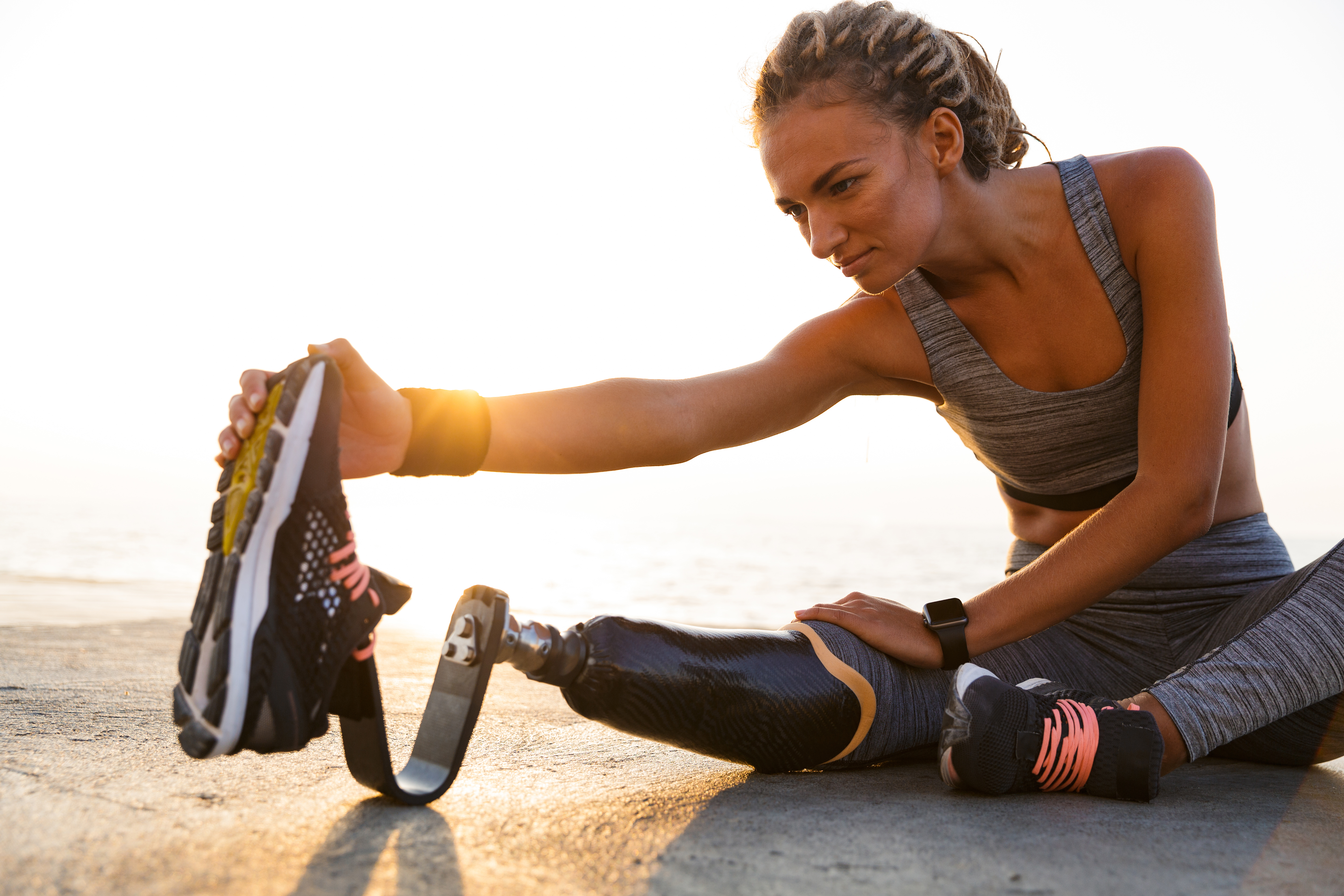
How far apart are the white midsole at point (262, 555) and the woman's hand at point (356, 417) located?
5cm

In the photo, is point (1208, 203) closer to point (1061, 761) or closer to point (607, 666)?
point (1061, 761)

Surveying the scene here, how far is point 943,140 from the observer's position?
1.64m

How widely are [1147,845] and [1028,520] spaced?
102 centimetres

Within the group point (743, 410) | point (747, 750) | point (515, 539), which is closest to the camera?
point (747, 750)

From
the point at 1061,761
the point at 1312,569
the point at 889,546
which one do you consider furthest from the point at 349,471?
the point at 889,546

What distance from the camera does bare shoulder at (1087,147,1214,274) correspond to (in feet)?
5.24

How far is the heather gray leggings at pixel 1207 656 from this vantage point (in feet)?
4.69

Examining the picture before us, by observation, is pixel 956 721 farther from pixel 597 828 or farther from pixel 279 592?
pixel 279 592

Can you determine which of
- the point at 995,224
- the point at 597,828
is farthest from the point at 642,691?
the point at 995,224

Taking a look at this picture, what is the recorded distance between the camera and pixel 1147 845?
3.47ft

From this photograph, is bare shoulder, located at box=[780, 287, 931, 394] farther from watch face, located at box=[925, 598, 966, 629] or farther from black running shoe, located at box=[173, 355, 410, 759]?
black running shoe, located at box=[173, 355, 410, 759]

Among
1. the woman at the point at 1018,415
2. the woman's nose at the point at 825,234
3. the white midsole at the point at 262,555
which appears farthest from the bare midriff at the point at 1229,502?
the white midsole at the point at 262,555

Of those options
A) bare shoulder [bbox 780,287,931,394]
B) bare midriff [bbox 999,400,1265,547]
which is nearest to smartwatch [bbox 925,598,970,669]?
bare midriff [bbox 999,400,1265,547]

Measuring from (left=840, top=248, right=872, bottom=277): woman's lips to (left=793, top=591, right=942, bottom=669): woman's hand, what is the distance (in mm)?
600
